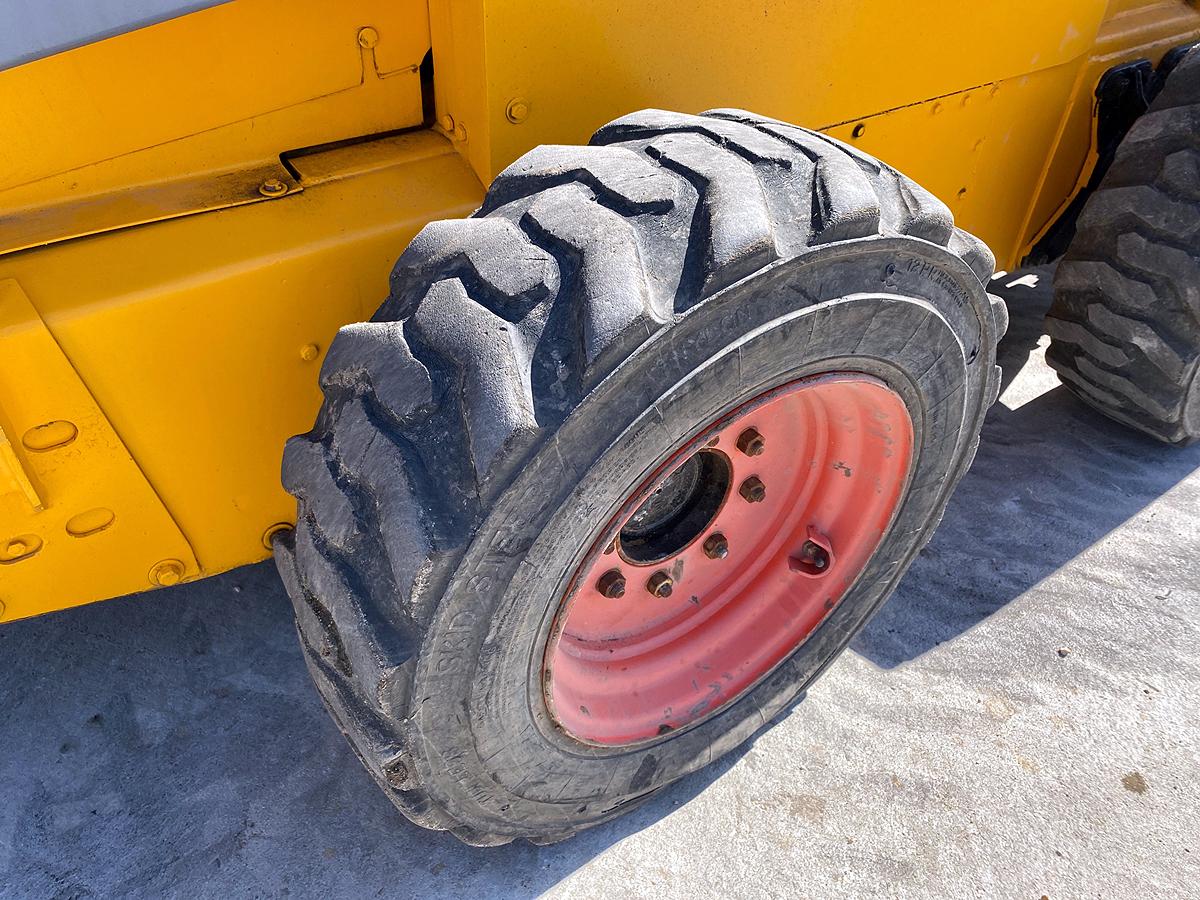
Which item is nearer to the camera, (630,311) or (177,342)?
(630,311)

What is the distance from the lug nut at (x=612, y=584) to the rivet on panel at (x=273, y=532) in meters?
0.64

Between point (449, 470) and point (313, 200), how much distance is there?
632mm

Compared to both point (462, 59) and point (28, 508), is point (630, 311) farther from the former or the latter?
point (28, 508)

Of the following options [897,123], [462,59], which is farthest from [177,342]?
[897,123]

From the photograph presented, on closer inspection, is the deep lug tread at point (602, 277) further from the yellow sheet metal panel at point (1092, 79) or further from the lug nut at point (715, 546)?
the yellow sheet metal panel at point (1092, 79)

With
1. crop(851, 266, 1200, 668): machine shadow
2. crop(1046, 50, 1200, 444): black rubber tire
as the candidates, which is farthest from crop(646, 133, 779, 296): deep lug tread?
crop(1046, 50, 1200, 444): black rubber tire

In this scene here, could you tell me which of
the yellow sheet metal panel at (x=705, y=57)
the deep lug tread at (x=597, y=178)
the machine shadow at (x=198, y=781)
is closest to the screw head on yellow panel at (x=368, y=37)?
the yellow sheet metal panel at (x=705, y=57)

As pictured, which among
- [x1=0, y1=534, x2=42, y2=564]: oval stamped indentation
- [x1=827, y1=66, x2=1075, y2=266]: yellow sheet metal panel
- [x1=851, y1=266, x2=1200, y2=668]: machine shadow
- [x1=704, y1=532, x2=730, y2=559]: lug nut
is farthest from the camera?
[x1=851, y1=266, x2=1200, y2=668]: machine shadow

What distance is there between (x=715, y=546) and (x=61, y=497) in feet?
4.11

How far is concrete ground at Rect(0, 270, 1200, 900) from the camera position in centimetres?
195

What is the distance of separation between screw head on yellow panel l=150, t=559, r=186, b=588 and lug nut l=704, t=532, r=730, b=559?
106 centimetres

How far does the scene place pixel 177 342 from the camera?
5.01 ft

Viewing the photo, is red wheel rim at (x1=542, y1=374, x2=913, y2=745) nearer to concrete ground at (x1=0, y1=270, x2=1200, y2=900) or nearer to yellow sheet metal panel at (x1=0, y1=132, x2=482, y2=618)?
concrete ground at (x1=0, y1=270, x2=1200, y2=900)

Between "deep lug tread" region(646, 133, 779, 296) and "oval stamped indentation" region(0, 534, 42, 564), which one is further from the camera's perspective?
"oval stamped indentation" region(0, 534, 42, 564)
